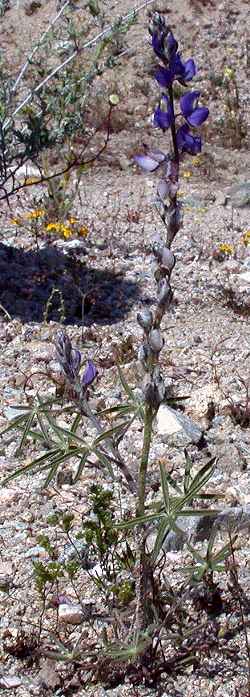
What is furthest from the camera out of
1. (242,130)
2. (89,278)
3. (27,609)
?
(242,130)

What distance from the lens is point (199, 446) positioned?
353 cm

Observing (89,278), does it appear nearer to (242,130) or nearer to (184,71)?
(184,71)

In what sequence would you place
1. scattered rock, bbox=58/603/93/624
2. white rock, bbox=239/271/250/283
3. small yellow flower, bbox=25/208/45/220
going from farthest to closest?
1. small yellow flower, bbox=25/208/45/220
2. white rock, bbox=239/271/250/283
3. scattered rock, bbox=58/603/93/624

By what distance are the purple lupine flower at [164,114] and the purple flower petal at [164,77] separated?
0.09 ft

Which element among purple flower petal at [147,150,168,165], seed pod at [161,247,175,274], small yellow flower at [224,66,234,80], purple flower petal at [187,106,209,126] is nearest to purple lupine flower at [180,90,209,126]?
purple flower petal at [187,106,209,126]

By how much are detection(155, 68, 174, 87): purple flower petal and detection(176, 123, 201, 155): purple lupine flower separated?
0.36ft

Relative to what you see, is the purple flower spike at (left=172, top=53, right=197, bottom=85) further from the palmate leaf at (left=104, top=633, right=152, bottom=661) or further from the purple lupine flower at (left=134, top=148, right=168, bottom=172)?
the palmate leaf at (left=104, top=633, right=152, bottom=661)

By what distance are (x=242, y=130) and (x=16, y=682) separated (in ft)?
25.5

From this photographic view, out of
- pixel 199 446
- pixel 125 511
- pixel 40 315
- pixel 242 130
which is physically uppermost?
pixel 242 130

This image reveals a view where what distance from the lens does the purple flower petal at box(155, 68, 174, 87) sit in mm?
1850

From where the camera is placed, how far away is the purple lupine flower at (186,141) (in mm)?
1909

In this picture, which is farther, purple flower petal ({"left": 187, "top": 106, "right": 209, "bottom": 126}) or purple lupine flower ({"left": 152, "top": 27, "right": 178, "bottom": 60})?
purple flower petal ({"left": 187, "top": 106, "right": 209, "bottom": 126})

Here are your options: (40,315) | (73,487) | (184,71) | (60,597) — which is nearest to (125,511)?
(73,487)

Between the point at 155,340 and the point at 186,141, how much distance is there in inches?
17.8
